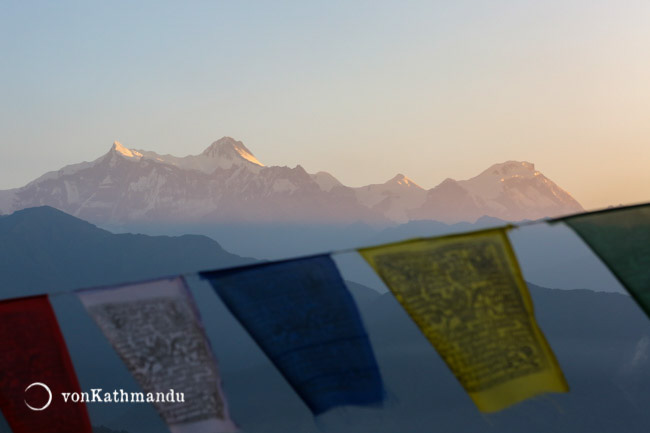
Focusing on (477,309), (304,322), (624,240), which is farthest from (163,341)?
(624,240)

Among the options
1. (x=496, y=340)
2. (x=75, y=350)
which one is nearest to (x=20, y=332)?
(x=496, y=340)

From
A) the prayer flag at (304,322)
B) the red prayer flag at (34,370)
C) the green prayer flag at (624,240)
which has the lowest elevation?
the green prayer flag at (624,240)

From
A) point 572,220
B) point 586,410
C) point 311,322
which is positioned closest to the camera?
point 572,220

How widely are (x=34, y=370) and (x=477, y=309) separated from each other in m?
4.09

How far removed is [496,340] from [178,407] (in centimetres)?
282

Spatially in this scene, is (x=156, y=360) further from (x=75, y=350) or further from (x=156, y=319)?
(x=75, y=350)

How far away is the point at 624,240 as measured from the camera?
262 inches

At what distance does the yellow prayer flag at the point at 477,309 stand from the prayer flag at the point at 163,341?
67.7 inches

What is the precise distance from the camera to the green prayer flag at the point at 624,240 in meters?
6.53

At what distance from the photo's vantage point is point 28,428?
7180 mm

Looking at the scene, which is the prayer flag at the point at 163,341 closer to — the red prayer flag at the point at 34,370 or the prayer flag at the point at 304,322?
the prayer flag at the point at 304,322

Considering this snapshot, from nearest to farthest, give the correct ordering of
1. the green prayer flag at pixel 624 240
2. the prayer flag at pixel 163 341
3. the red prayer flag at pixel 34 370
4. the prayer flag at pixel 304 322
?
the green prayer flag at pixel 624 240 → the prayer flag at pixel 163 341 → the prayer flag at pixel 304 322 → the red prayer flag at pixel 34 370

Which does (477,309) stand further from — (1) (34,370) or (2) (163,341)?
(1) (34,370)

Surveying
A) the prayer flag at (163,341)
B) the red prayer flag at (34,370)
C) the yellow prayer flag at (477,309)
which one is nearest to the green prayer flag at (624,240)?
the yellow prayer flag at (477,309)
